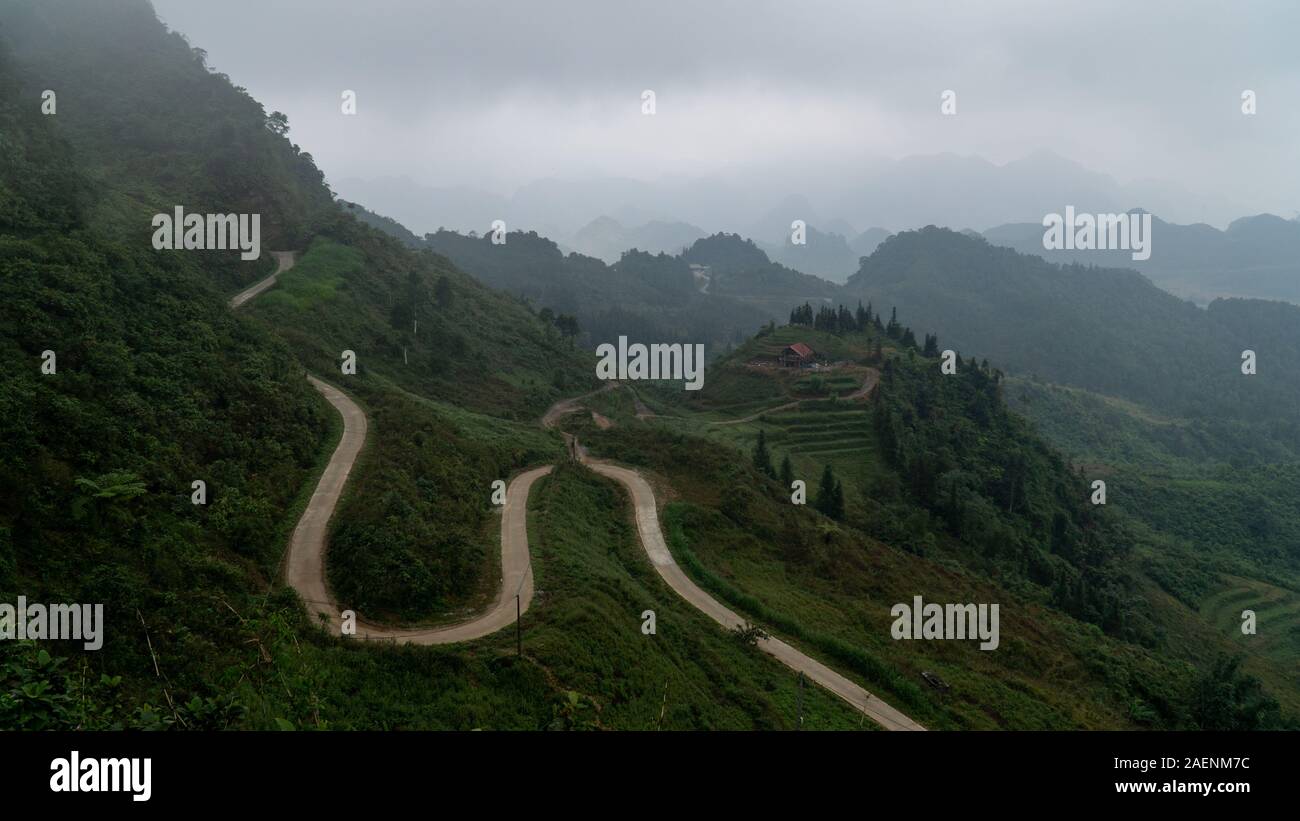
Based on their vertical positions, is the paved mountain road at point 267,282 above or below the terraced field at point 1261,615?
above

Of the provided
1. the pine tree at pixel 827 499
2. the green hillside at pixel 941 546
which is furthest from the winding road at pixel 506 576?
the pine tree at pixel 827 499

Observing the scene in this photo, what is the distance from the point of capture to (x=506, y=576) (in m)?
22.0

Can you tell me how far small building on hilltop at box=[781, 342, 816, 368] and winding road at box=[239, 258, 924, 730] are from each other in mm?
48366

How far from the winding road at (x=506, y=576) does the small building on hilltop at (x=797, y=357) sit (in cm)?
4837

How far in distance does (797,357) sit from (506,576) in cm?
6336

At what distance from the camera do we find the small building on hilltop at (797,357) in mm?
79875

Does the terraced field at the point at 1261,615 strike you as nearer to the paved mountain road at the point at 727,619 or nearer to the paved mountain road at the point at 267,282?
the paved mountain road at the point at 727,619

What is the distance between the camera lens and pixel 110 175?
60.7m

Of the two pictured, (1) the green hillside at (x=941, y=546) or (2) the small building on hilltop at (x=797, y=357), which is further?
(2) the small building on hilltop at (x=797, y=357)

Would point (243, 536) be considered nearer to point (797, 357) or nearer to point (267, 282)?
point (267, 282)

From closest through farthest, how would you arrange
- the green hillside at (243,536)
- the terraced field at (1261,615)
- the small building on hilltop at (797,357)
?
the green hillside at (243,536)
the terraced field at (1261,615)
the small building on hilltop at (797,357)

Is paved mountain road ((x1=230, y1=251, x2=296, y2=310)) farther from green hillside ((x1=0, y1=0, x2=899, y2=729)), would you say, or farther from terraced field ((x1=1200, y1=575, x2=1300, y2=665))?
terraced field ((x1=1200, y1=575, x2=1300, y2=665))

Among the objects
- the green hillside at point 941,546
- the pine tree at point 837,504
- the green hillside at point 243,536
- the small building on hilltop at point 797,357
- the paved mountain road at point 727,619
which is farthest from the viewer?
the small building on hilltop at point 797,357
